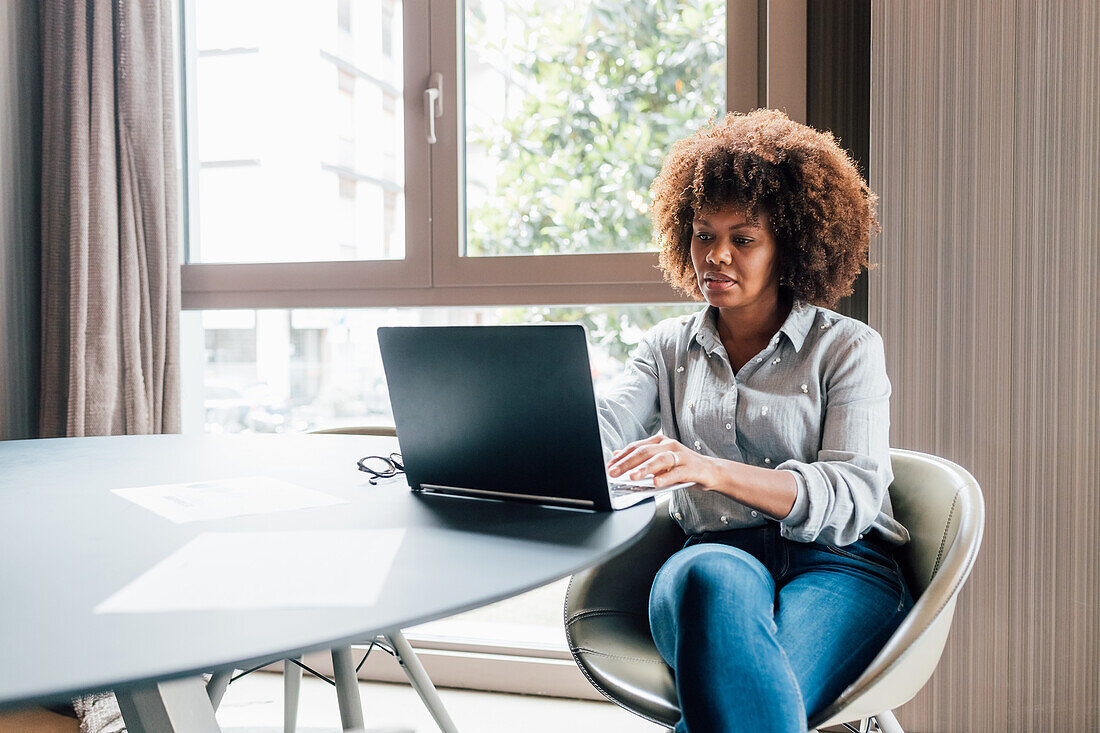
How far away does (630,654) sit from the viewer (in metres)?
1.09

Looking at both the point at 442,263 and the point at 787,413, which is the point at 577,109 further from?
the point at 787,413

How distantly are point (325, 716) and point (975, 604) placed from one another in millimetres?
1542

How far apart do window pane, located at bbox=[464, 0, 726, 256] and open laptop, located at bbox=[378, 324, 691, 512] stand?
119 cm

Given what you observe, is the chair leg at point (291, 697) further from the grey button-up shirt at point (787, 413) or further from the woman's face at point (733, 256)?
the woman's face at point (733, 256)

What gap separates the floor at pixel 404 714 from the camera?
186 centimetres

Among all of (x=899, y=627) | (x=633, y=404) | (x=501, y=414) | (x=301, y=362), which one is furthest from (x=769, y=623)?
(x=301, y=362)

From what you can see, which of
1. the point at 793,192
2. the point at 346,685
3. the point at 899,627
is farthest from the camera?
the point at 793,192

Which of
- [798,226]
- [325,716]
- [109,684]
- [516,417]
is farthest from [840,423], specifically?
[325,716]

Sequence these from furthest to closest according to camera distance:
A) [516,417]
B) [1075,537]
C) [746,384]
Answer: [1075,537]
[746,384]
[516,417]

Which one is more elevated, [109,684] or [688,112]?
[688,112]

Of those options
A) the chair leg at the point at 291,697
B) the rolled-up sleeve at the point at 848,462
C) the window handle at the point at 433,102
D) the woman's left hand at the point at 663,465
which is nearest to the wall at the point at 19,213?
the window handle at the point at 433,102

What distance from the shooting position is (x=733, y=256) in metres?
1.33

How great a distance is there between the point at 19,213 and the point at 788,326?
2127 mm

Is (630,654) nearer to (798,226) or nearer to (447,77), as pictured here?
(798,226)
